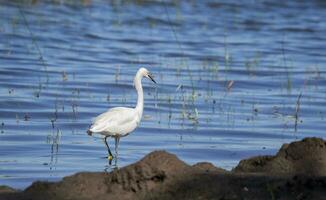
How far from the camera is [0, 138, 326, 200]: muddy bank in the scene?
7246 mm

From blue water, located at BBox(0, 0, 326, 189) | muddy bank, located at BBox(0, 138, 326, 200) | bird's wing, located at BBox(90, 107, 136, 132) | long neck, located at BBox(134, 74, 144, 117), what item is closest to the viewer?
muddy bank, located at BBox(0, 138, 326, 200)

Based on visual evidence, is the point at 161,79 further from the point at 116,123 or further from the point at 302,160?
the point at 302,160

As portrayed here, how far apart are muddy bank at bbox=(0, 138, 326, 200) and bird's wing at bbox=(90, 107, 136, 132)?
11.9 feet

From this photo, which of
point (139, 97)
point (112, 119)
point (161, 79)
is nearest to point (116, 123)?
point (112, 119)

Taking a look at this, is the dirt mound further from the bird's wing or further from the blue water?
the bird's wing

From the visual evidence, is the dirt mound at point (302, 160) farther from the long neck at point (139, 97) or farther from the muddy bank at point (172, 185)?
the long neck at point (139, 97)

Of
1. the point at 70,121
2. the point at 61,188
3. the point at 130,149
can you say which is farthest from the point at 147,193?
the point at 70,121

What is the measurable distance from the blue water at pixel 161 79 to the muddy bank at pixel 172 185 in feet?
7.81

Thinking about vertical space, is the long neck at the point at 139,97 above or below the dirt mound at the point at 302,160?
above

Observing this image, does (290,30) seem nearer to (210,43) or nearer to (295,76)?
(210,43)

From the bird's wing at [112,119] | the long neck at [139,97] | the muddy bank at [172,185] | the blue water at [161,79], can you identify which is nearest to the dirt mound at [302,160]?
the muddy bank at [172,185]

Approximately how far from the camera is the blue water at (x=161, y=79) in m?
12.5

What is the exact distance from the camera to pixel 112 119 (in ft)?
37.9

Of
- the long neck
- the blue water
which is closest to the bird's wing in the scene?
the long neck
